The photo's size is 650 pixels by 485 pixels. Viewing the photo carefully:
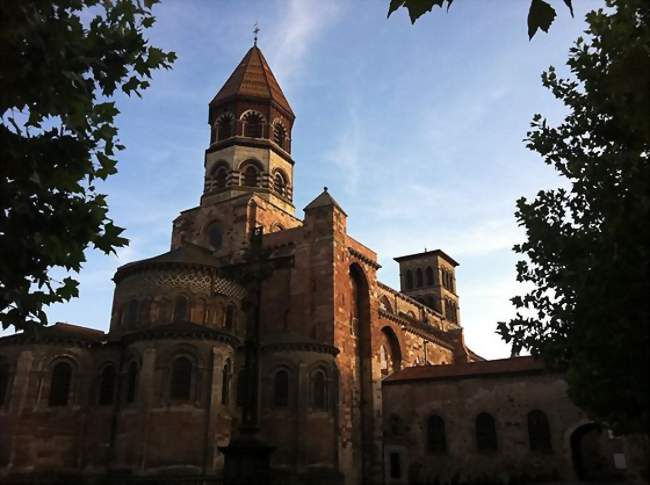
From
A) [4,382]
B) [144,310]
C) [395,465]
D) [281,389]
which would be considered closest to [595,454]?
[395,465]

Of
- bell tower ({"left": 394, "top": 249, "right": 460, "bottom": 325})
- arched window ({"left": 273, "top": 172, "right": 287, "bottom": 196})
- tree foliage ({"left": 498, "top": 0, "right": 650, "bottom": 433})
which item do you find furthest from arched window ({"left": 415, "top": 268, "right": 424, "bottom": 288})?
tree foliage ({"left": 498, "top": 0, "right": 650, "bottom": 433})

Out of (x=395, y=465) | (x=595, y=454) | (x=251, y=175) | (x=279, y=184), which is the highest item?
(x=251, y=175)

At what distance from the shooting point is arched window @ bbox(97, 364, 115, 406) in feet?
81.3

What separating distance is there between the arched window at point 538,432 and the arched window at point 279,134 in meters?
22.8

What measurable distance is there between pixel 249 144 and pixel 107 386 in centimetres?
1775

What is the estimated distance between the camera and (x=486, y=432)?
2827 centimetres

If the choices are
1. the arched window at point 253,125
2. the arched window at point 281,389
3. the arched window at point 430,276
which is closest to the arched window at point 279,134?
the arched window at point 253,125

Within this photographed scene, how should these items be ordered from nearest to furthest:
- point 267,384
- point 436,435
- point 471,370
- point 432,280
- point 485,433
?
point 267,384 → point 485,433 → point 436,435 → point 471,370 → point 432,280

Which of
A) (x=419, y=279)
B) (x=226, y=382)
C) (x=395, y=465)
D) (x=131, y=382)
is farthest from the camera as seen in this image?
(x=419, y=279)

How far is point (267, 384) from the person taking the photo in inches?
1045

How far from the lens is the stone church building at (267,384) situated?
2295 cm

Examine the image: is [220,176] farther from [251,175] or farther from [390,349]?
[390,349]

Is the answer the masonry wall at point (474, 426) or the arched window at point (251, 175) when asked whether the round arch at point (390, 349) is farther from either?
the arched window at point (251, 175)

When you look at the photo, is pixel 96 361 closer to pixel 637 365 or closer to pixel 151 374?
pixel 151 374
